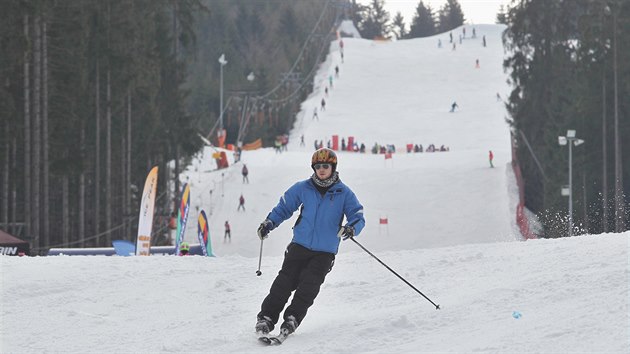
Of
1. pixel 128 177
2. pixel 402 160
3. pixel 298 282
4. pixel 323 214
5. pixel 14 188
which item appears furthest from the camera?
pixel 402 160

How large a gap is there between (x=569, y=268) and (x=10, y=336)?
181 inches

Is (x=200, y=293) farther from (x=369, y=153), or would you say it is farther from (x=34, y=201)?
(x=369, y=153)

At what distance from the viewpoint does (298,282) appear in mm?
7578

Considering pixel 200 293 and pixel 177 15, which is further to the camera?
pixel 177 15

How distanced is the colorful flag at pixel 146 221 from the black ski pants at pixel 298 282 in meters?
12.9

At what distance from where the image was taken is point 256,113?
302 ft

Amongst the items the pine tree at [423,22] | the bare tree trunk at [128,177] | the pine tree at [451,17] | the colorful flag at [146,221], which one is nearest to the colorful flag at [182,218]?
the colorful flag at [146,221]

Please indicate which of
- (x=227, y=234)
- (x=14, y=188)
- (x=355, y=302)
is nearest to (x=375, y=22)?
(x=227, y=234)

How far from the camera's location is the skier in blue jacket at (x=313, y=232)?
24.3 feet

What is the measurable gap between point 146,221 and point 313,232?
14.2 meters

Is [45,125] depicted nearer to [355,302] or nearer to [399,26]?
[355,302]

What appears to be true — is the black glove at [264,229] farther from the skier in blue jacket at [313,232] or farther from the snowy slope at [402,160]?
the snowy slope at [402,160]

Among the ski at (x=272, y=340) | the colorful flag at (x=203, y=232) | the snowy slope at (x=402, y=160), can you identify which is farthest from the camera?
the snowy slope at (x=402, y=160)

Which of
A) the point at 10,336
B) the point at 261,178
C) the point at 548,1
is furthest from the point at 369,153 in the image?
the point at 10,336
